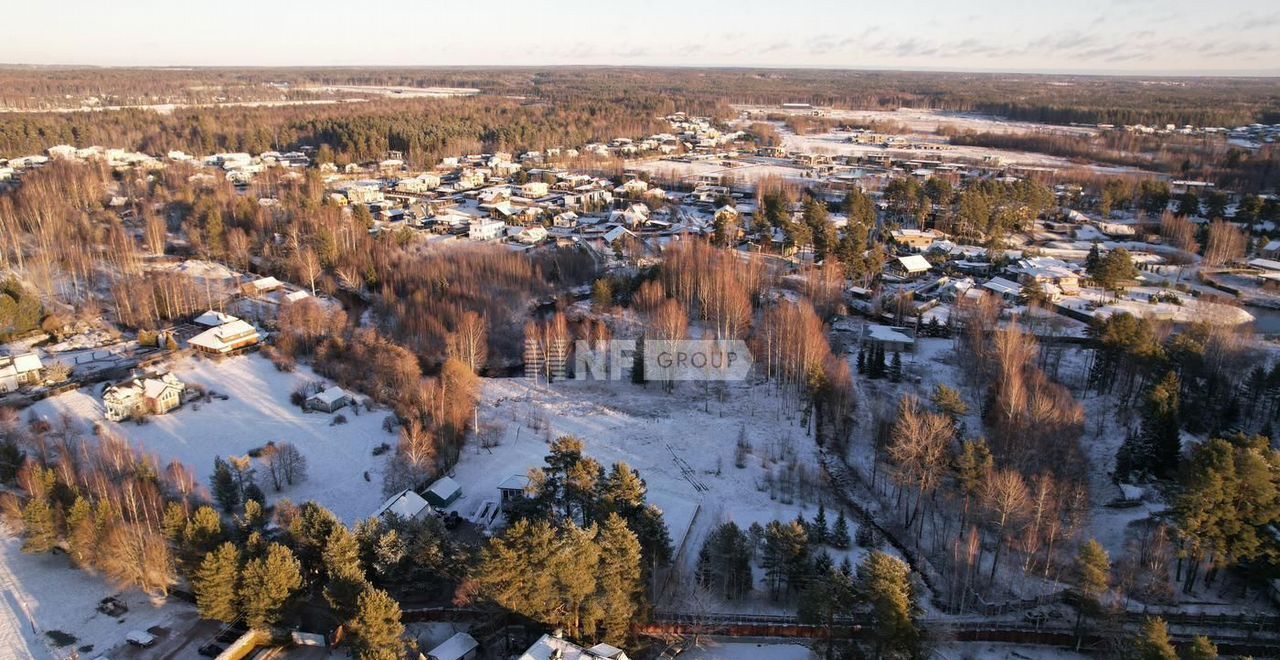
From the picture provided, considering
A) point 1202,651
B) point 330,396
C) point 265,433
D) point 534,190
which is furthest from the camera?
point 534,190

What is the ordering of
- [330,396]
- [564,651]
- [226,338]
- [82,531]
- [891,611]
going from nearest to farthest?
[891,611] → [564,651] → [82,531] → [330,396] → [226,338]

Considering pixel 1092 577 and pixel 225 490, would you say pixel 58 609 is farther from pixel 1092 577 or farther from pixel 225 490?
pixel 1092 577

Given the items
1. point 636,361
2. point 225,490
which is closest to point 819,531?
point 636,361

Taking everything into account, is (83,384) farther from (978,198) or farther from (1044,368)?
(978,198)

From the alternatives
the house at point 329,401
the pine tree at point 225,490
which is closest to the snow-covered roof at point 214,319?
the house at point 329,401

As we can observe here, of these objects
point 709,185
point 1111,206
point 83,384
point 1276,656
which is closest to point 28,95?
point 709,185

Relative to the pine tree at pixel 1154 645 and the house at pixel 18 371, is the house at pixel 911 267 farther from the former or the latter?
the house at pixel 18 371

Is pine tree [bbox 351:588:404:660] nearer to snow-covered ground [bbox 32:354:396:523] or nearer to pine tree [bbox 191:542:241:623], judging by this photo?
pine tree [bbox 191:542:241:623]
